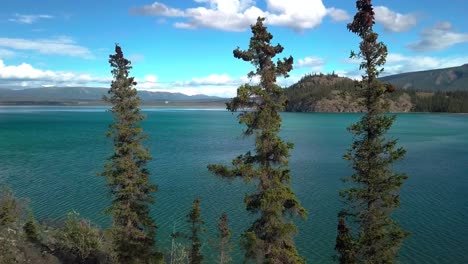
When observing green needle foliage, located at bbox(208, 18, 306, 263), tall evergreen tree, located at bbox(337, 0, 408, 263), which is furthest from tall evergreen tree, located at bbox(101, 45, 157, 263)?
tall evergreen tree, located at bbox(337, 0, 408, 263)

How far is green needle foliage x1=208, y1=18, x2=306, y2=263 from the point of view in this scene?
22.1m

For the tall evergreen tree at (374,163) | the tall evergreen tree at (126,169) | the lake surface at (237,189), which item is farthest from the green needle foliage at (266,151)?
the tall evergreen tree at (126,169)

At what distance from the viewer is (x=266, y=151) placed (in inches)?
893

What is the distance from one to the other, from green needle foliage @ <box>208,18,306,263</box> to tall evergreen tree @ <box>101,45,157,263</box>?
Result: 9.47 metres

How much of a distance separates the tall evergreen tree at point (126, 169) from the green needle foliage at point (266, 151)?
9475 millimetres

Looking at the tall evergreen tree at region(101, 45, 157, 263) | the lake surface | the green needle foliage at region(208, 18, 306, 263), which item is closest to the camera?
the green needle foliage at region(208, 18, 306, 263)

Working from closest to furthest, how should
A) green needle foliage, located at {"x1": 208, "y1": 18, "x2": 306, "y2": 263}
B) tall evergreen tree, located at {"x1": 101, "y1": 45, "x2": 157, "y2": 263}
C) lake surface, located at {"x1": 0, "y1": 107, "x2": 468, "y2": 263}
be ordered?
1. green needle foliage, located at {"x1": 208, "y1": 18, "x2": 306, "y2": 263}
2. tall evergreen tree, located at {"x1": 101, "y1": 45, "x2": 157, "y2": 263}
3. lake surface, located at {"x1": 0, "y1": 107, "x2": 468, "y2": 263}

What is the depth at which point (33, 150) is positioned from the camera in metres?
105

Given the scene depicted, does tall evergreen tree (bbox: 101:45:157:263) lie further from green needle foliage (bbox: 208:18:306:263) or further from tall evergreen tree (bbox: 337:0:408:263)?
tall evergreen tree (bbox: 337:0:408:263)

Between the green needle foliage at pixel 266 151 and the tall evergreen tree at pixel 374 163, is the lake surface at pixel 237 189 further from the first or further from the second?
the tall evergreen tree at pixel 374 163

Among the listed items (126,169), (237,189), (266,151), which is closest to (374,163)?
(266,151)

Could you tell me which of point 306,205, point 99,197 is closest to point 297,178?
point 306,205

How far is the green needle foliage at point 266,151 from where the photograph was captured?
22078 millimetres

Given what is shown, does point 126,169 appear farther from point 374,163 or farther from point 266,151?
point 374,163
